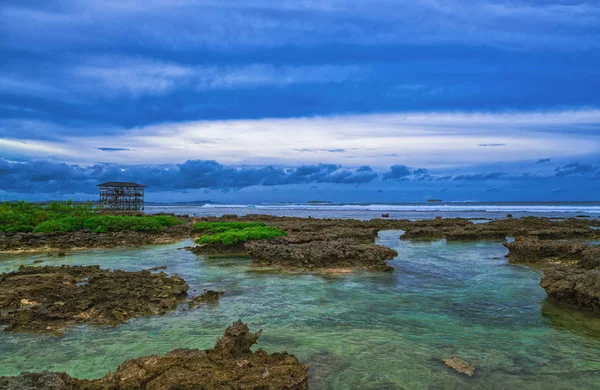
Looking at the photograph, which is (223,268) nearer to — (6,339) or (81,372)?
(6,339)

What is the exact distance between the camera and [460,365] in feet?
19.6

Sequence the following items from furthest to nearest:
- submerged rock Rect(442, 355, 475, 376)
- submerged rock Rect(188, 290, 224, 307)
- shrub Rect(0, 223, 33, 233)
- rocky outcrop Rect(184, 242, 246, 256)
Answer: shrub Rect(0, 223, 33, 233)
rocky outcrop Rect(184, 242, 246, 256)
submerged rock Rect(188, 290, 224, 307)
submerged rock Rect(442, 355, 475, 376)

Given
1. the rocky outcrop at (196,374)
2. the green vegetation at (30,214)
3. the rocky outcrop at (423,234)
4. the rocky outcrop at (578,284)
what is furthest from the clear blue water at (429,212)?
the rocky outcrop at (196,374)

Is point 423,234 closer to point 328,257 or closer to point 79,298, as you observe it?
point 328,257

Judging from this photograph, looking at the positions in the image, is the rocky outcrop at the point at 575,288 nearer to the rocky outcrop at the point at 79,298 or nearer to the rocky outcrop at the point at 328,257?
the rocky outcrop at the point at 328,257

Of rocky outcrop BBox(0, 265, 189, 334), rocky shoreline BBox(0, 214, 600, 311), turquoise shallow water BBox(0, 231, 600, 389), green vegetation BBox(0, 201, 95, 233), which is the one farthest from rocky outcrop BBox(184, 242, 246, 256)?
green vegetation BBox(0, 201, 95, 233)

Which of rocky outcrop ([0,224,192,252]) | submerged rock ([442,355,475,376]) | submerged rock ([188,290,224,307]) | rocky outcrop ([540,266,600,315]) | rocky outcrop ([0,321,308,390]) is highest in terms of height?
rocky outcrop ([540,266,600,315])

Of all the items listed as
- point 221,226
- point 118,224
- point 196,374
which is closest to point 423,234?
point 221,226

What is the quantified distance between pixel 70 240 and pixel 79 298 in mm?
13037

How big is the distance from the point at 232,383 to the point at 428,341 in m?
3.82

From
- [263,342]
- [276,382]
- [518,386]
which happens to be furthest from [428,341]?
[276,382]

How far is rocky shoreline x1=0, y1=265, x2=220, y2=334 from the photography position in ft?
27.0

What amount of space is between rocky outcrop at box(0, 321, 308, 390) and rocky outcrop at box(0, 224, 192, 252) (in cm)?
1756

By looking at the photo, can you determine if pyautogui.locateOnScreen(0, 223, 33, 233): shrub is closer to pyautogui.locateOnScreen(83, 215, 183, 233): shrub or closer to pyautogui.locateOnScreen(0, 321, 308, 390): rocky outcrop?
pyautogui.locateOnScreen(83, 215, 183, 233): shrub
